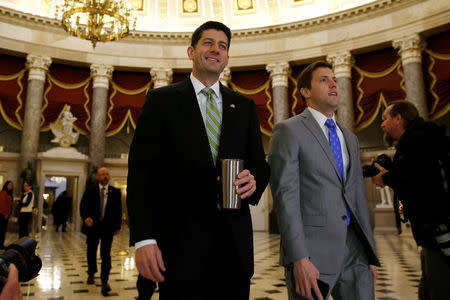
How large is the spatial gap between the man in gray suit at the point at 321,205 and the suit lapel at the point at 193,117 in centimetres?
54

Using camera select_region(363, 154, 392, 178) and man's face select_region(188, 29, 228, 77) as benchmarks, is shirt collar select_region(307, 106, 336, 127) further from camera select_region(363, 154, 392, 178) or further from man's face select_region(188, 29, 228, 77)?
man's face select_region(188, 29, 228, 77)

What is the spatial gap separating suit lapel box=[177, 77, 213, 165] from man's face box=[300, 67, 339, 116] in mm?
830

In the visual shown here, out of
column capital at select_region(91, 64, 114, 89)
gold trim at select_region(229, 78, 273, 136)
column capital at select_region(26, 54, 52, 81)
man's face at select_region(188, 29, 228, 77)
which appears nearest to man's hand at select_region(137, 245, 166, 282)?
man's face at select_region(188, 29, 228, 77)

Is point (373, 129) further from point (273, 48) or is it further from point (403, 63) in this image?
point (273, 48)

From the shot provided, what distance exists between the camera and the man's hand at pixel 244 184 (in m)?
1.39

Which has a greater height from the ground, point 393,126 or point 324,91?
point 324,91

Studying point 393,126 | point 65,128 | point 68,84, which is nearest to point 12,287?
point 393,126

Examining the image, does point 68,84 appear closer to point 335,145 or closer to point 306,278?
point 335,145

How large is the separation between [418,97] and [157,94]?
1299cm

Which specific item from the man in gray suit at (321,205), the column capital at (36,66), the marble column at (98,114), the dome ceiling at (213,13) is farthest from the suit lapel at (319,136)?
the dome ceiling at (213,13)

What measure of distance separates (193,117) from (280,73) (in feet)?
47.5

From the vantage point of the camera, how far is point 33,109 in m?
14.5

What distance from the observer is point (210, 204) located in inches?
58.1

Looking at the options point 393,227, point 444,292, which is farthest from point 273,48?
point 444,292
